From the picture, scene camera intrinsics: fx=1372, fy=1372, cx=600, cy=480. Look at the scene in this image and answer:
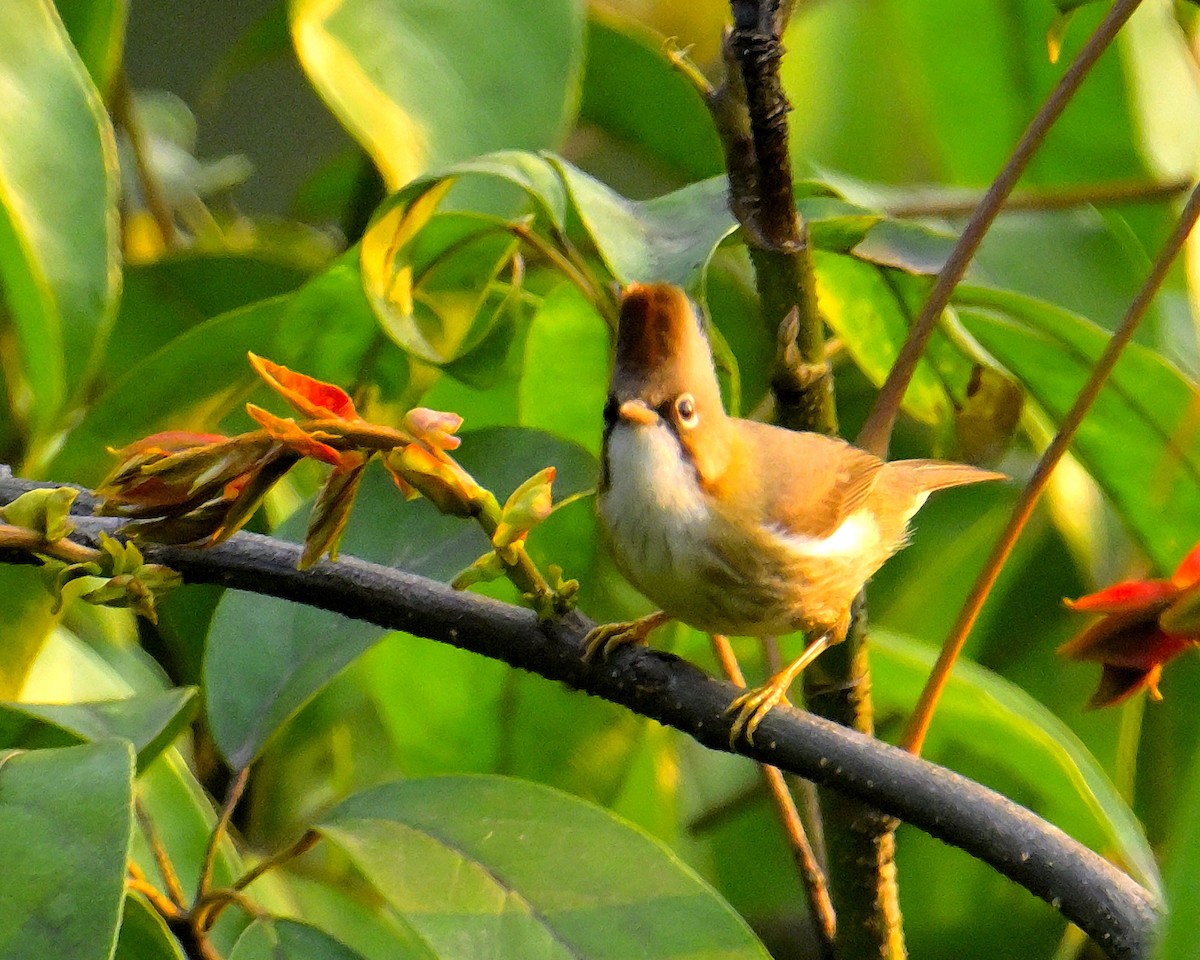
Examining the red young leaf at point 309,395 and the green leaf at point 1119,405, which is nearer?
the red young leaf at point 309,395

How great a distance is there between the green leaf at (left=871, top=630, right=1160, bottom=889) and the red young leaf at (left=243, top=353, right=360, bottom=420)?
415mm

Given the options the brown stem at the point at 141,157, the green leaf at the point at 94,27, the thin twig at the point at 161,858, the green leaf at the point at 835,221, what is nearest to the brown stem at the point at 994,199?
the green leaf at the point at 835,221

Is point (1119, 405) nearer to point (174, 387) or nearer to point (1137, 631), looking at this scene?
point (1137, 631)

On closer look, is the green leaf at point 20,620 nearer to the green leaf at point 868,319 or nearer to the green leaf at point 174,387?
the green leaf at point 174,387

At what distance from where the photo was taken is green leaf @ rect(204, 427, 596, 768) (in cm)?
79

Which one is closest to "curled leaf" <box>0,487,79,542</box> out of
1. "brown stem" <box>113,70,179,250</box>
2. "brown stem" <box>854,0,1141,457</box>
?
"brown stem" <box>854,0,1141,457</box>

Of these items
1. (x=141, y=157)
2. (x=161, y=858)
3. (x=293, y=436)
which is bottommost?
(x=161, y=858)

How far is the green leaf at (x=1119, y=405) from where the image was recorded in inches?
32.7

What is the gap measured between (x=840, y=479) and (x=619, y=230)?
0.36 meters

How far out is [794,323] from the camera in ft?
2.14

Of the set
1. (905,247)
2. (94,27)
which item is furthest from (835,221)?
(94,27)

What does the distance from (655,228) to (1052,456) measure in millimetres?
236

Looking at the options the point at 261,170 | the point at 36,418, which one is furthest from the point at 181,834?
the point at 261,170

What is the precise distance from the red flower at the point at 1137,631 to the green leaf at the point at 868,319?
12.2 inches
